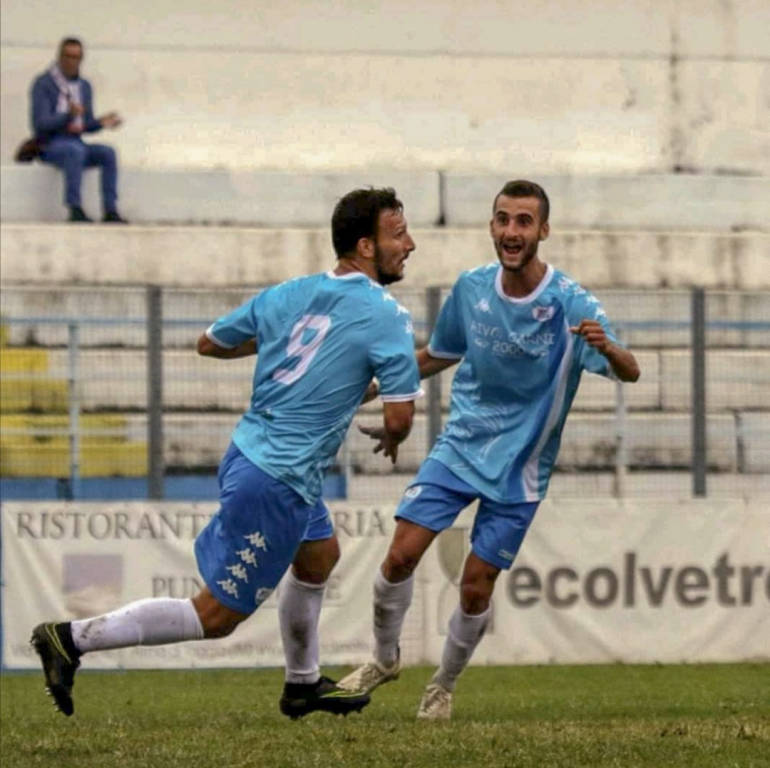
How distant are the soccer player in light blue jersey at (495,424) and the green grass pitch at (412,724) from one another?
47cm

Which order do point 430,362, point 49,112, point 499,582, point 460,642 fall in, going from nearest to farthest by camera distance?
point 460,642 < point 430,362 < point 499,582 < point 49,112

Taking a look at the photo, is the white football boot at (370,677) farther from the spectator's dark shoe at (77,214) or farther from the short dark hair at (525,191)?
the spectator's dark shoe at (77,214)

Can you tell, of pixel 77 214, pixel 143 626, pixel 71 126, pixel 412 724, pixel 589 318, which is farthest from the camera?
pixel 77 214

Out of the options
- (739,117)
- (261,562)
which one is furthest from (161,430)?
(739,117)

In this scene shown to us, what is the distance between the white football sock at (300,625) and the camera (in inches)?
346

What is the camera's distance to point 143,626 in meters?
7.85

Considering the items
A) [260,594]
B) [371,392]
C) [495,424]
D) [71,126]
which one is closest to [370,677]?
[495,424]

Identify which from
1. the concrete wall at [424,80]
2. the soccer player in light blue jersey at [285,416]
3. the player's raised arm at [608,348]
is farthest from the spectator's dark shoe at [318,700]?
the concrete wall at [424,80]

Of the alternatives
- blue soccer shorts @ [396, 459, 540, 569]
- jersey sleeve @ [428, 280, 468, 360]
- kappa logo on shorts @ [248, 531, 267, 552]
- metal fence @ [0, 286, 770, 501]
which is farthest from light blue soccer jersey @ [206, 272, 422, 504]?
metal fence @ [0, 286, 770, 501]

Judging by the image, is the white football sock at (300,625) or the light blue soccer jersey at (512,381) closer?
the white football sock at (300,625)

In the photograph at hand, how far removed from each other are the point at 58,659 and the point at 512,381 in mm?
2493

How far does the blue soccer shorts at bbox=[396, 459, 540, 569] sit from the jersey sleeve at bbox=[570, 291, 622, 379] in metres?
0.69

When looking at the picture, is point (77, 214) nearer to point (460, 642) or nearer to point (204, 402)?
point (204, 402)

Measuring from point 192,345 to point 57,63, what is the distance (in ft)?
15.3
